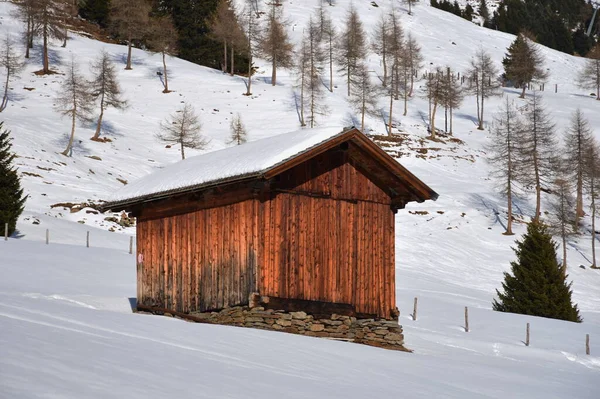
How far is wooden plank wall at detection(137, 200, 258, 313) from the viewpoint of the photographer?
18.0 metres

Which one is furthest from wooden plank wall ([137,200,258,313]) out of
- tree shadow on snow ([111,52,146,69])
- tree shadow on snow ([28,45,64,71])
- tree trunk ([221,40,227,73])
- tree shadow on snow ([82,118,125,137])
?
tree trunk ([221,40,227,73])

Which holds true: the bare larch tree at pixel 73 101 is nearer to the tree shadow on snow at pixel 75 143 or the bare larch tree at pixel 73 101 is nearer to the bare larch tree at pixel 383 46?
the tree shadow on snow at pixel 75 143

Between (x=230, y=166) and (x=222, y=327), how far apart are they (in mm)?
4439

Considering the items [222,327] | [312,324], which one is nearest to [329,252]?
[312,324]

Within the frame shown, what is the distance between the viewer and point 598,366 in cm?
2327

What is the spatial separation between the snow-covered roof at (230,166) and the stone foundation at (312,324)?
329 centimetres

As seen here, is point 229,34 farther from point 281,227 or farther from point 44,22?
point 281,227

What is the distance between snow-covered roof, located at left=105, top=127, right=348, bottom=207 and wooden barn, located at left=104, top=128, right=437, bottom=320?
55 mm

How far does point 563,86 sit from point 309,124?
5459 centimetres

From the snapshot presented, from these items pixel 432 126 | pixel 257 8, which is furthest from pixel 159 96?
pixel 257 8

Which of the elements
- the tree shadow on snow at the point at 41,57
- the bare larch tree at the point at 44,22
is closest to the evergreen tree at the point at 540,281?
the bare larch tree at the point at 44,22

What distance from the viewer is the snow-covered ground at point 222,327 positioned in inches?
354

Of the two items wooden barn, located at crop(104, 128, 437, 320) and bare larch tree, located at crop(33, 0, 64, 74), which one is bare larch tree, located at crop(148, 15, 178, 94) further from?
wooden barn, located at crop(104, 128, 437, 320)

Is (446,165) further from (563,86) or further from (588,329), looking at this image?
(563,86)
